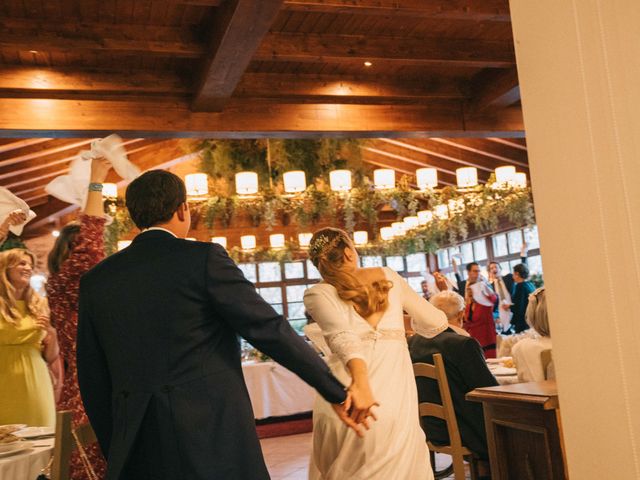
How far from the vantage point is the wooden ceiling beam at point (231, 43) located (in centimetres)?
405

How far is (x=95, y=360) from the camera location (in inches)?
74.9

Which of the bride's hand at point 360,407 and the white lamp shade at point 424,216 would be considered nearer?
the bride's hand at point 360,407

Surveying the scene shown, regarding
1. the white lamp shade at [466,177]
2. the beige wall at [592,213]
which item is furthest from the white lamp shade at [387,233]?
the beige wall at [592,213]

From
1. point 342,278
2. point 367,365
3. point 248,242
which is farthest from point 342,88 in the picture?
point 248,242

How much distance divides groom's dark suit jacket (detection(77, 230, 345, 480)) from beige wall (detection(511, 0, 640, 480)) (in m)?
0.64

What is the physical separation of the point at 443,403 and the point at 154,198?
221 cm

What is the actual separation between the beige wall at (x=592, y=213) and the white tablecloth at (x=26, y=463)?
5.94 feet

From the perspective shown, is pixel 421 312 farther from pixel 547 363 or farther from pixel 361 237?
pixel 361 237

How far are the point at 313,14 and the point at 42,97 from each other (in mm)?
2409

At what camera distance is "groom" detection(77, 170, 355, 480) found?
172 centimetres

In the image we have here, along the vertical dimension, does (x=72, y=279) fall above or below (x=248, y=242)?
below

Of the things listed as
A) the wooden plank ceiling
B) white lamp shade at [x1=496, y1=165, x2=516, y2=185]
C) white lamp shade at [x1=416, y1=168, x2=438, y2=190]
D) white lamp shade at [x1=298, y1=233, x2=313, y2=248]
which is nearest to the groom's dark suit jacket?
the wooden plank ceiling

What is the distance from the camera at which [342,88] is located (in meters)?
6.32

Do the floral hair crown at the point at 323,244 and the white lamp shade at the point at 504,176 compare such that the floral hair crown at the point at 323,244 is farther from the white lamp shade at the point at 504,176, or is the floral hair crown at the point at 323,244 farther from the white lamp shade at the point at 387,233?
the white lamp shade at the point at 387,233
